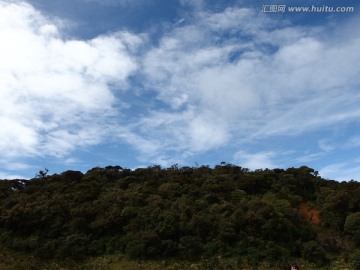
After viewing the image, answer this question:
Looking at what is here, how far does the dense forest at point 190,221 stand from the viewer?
20.3m

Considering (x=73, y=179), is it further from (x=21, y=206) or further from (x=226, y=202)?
(x=226, y=202)

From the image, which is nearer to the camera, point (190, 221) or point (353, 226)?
point (190, 221)

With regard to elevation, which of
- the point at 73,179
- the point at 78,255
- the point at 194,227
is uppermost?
the point at 73,179

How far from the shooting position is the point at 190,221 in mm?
22188

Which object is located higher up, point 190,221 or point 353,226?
point 190,221

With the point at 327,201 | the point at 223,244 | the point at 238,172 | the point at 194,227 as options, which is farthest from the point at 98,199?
the point at 327,201

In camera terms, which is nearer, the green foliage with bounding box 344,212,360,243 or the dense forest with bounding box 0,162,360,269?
the dense forest with bounding box 0,162,360,269

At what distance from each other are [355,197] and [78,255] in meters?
19.5

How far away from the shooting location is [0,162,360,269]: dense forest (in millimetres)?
20312

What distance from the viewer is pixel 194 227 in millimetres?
21766

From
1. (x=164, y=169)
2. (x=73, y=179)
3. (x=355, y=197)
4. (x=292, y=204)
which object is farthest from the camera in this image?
(x=164, y=169)

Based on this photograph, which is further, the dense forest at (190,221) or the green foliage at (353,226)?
the green foliage at (353,226)

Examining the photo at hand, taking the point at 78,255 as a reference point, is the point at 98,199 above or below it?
above

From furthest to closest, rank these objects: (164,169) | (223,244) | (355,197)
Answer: (164,169) → (355,197) → (223,244)
